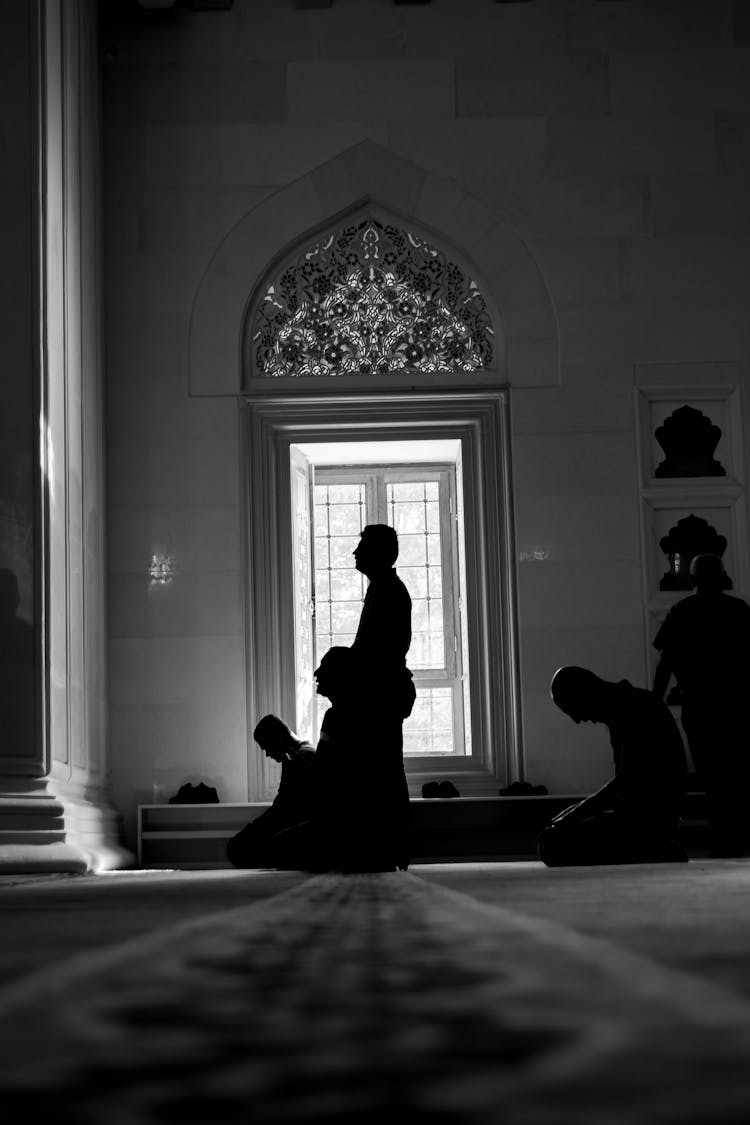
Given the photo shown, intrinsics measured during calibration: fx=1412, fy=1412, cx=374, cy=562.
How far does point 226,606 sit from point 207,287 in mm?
2240

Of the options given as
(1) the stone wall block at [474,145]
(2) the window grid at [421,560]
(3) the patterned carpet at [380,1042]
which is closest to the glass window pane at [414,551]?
(2) the window grid at [421,560]

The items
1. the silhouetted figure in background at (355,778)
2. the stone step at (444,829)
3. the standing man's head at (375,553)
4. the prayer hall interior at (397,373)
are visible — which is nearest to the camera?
the silhouetted figure in background at (355,778)

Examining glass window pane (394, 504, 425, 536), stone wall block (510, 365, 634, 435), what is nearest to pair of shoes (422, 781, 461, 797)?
glass window pane (394, 504, 425, 536)

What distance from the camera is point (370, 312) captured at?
10.0m

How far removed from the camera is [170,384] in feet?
31.8

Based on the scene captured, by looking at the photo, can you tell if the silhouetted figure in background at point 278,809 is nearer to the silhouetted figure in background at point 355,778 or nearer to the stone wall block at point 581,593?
the silhouetted figure in background at point 355,778

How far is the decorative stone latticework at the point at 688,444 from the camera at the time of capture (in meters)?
9.62

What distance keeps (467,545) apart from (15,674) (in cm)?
387

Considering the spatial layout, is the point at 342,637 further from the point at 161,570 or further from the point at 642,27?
the point at 642,27

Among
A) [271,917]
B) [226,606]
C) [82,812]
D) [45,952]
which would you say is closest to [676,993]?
[45,952]

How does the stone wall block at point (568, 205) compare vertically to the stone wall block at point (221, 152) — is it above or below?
below

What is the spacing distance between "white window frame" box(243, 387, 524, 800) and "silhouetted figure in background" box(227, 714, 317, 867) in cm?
148

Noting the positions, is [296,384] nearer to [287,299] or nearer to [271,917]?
[287,299]

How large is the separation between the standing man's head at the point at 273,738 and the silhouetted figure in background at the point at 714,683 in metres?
2.17
